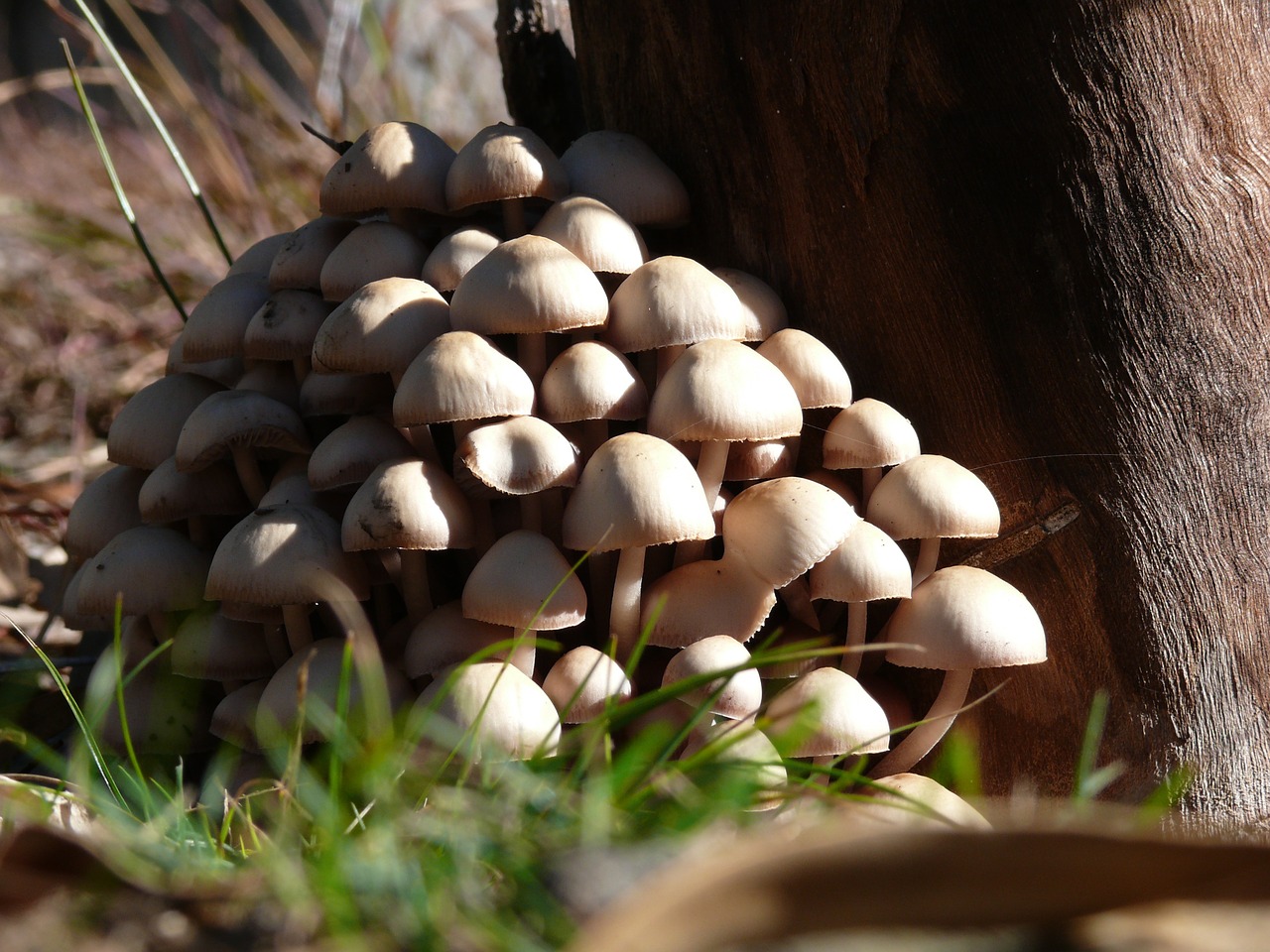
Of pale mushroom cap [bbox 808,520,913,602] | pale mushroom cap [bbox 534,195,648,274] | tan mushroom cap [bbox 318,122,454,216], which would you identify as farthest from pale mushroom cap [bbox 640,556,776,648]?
tan mushroom cap [bbox 318,122,454,216]

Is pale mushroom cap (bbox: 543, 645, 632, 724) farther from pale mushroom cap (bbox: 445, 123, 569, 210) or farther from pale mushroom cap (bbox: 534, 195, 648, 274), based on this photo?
pale mushroom cap (bbox: 445, 123, 569, 210)

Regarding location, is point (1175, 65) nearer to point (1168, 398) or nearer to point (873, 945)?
point (1168, 398)

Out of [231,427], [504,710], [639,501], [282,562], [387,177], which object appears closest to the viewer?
[504,710]

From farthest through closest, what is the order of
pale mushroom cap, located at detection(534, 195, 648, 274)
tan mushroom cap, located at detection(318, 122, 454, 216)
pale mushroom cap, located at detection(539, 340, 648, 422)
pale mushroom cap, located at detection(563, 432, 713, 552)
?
tan mushroom cap, located at detection(318, 122, 454, 216) < pale mushroom cap, located at detection(534, 195, 648, 274) < pale mushroom cap, located at detection(539, 340, 648, 422) < pale mushroom cap, located at detection(563, 432, 713, 552)

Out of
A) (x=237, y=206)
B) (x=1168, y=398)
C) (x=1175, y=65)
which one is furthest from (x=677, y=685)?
(x=237, y=206)

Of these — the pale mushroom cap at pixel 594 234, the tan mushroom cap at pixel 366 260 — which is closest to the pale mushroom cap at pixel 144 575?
the tan mushroom cap at pixel 366 260

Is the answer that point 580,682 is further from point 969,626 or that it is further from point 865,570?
point 969,626

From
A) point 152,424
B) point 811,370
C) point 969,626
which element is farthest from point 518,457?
point 152,424
